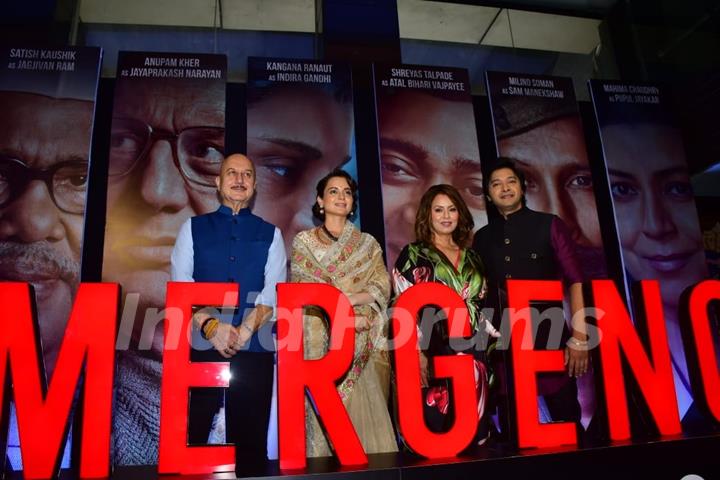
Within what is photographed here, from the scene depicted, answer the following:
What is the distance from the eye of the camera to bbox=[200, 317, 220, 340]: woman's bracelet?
269cm

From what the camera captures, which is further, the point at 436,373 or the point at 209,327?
the point at 209,327

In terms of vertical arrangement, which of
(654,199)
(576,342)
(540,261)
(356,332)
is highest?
(654,199)

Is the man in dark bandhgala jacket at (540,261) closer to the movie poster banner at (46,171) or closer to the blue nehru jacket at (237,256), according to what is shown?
the blue nehru jacket at (237,256)

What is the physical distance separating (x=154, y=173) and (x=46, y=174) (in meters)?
0.65

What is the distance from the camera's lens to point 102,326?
6.96ft

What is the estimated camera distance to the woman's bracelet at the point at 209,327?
2693 mm

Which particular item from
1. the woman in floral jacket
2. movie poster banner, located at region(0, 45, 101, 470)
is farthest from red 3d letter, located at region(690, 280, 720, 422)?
movie poster banner, located at region(0, 45, 101, 470)

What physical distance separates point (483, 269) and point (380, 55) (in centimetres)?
213

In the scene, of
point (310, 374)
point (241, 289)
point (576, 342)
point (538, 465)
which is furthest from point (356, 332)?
point (576, 342)

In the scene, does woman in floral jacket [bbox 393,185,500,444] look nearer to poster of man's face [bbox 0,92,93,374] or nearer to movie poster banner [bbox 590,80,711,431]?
movie poster banner [bbox 590,80,711,431]

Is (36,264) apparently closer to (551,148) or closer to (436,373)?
(436,373)

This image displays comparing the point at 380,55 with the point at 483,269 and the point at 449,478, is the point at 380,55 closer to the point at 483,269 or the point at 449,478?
the point at 483,269

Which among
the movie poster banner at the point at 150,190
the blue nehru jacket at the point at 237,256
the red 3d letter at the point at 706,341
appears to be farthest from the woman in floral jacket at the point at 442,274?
the movie poster banner at the point at 150,190

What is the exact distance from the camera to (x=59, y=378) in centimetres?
204
